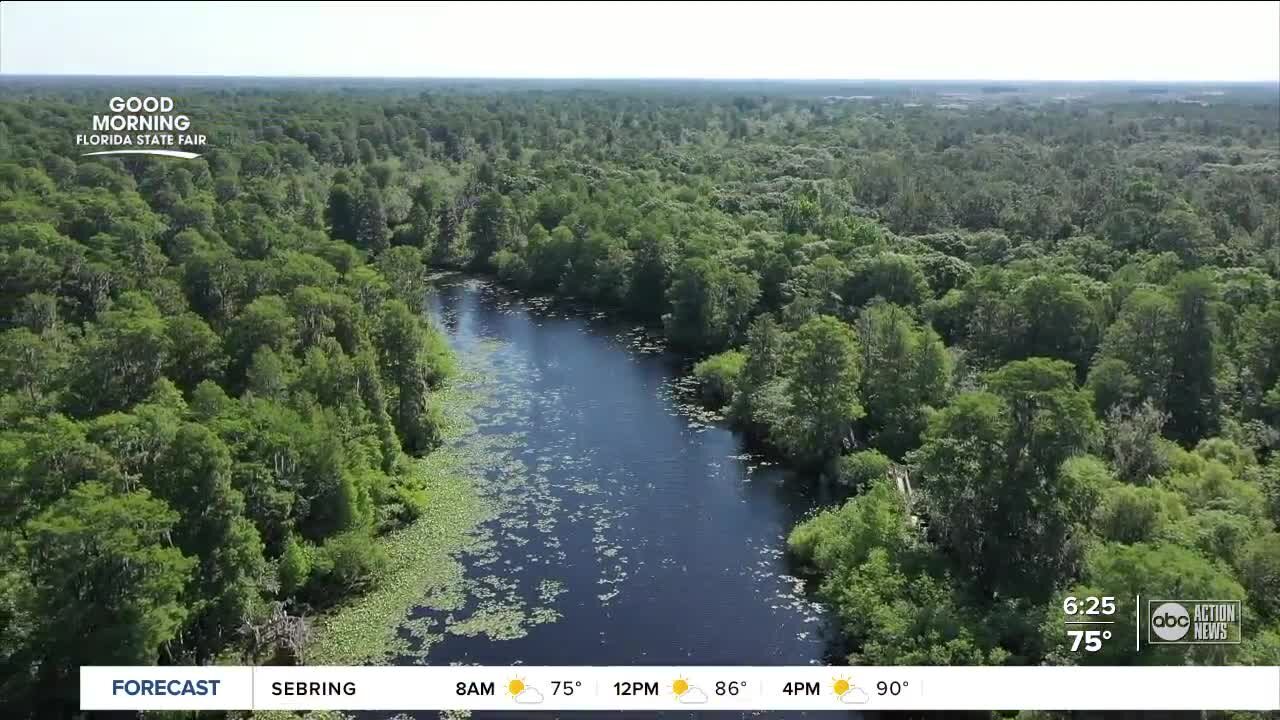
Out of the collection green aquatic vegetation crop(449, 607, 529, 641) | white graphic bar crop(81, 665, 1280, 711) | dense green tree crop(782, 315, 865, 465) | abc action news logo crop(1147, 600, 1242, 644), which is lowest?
green aquatic vegetation crop(449, 607, 529, 641)

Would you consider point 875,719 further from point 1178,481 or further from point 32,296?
point 32,296

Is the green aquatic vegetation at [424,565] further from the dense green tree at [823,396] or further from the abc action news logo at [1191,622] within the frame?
the abc action news logo at [1191,622]

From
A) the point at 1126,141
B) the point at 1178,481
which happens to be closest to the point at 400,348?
the point at 1178,481

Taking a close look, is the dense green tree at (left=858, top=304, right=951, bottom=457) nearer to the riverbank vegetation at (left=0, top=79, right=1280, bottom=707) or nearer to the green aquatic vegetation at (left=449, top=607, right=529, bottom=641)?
the riverbank vegetation at (left=0, top=79, right=1280, bottom=707)

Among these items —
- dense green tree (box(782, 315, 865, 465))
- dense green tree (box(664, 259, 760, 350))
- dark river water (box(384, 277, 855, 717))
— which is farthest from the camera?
dense green tree (box(664, 259, 760, 350))

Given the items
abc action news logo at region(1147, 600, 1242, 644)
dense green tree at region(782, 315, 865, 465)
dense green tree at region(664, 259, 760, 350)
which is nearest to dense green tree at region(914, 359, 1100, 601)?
abc action news logo at region(1147, 600, 1242, 644)

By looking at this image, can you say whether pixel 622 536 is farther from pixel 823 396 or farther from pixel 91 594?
pixel 91 594

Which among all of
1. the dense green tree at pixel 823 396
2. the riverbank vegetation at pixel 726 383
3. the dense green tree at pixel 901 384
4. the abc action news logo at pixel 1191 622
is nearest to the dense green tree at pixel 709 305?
the riverbank vegetation at pixel 726 383
